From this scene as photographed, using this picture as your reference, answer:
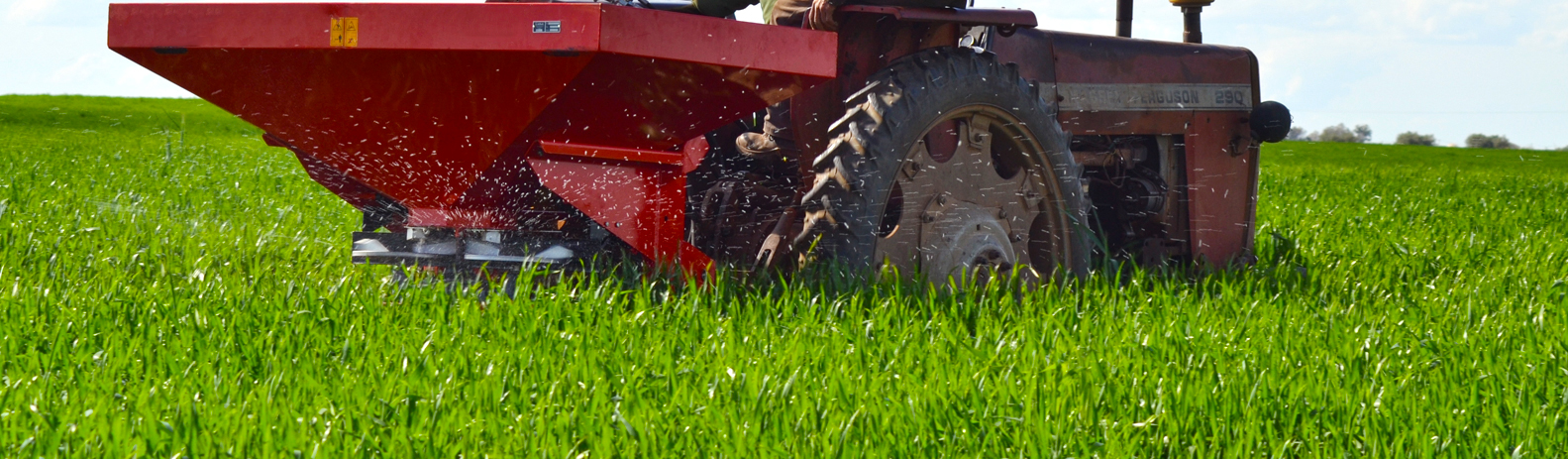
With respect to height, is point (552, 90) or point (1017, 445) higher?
point (552, 90)

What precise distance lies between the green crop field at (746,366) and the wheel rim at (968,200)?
0.47ft

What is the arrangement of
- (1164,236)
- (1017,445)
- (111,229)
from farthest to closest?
(111,229), (1164,236), (1017,445)

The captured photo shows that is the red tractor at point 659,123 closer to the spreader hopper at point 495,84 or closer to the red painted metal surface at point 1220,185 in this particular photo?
the spreader hopper at point 495,84

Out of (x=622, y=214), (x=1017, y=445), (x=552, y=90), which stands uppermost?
(x=552, y=90)

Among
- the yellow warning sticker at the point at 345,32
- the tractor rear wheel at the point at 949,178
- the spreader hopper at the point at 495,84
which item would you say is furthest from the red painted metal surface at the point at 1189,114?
the yellow warning sticker at the point at 345,32

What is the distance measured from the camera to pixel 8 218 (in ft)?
17.7

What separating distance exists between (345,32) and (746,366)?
1226 millimetres

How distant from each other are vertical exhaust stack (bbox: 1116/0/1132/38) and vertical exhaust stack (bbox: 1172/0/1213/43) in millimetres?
209

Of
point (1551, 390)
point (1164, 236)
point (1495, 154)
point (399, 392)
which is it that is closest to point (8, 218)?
point (399, 392)

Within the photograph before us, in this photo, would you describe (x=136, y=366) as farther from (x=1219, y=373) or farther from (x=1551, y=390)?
(x=1551, y=390)

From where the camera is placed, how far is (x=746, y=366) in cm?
286

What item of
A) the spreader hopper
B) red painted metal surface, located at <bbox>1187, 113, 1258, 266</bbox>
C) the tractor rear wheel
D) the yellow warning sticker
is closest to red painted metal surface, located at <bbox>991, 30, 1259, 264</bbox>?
red painted metal surface, located at <bbox>1187, 113, 1258, 266</bbox>

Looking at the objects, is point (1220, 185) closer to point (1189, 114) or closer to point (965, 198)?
point (1189, 114)

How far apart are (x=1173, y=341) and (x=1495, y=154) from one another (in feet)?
108
